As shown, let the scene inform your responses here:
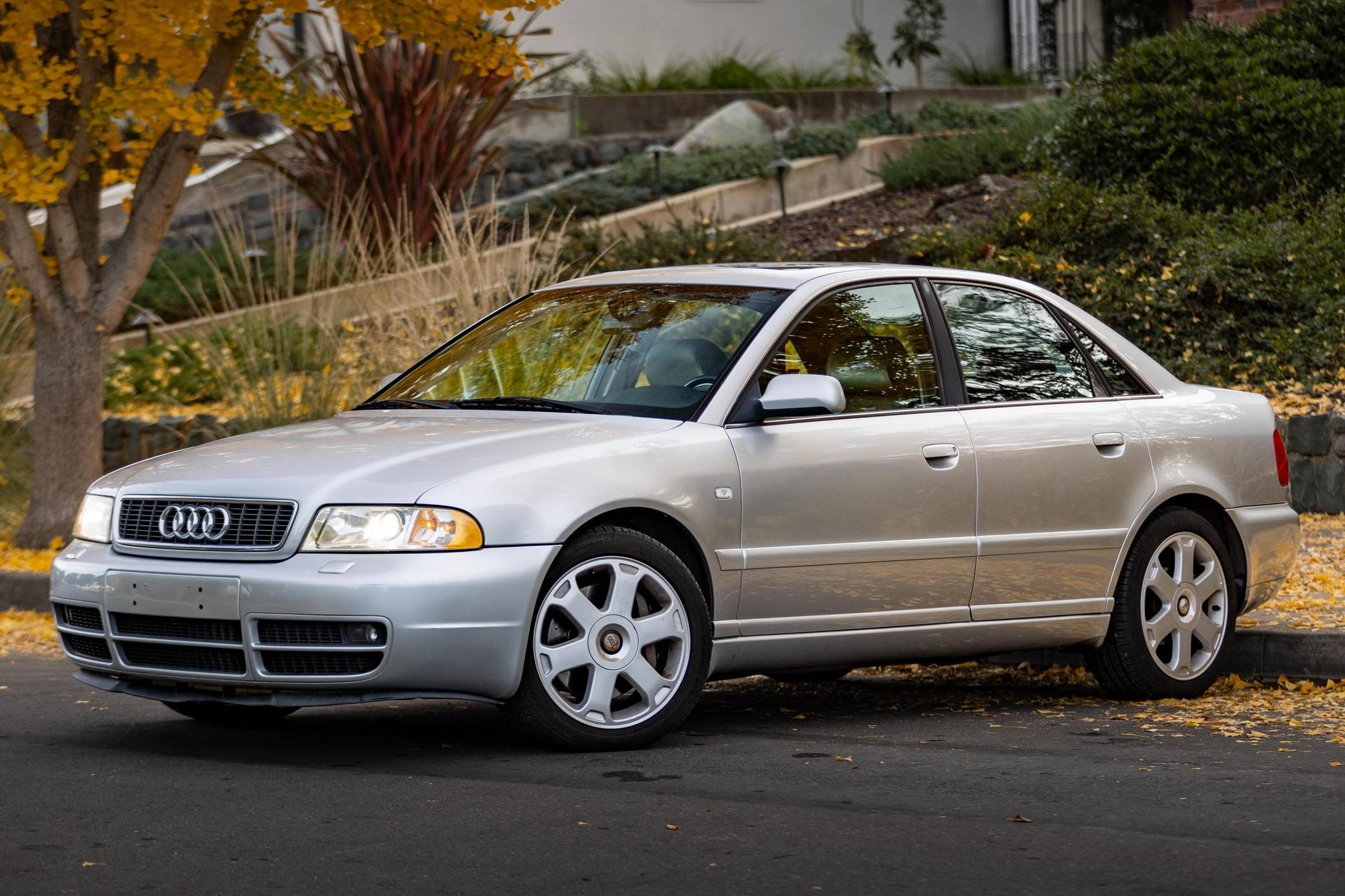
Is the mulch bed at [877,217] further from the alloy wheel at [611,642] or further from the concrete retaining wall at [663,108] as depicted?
the alloy wheel at [611,642]

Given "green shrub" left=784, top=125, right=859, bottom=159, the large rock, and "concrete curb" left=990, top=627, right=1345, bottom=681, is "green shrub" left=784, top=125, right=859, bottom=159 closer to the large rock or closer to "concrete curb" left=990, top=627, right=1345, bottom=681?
the large rock

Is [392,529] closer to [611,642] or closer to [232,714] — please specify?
[611,642]

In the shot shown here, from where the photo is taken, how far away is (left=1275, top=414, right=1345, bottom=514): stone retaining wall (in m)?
11.2

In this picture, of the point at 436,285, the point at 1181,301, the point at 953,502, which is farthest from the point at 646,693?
the point at 1181,301

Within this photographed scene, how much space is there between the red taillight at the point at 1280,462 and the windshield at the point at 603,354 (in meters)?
2.33

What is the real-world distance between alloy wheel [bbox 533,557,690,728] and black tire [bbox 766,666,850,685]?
143cm

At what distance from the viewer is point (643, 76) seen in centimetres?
2273

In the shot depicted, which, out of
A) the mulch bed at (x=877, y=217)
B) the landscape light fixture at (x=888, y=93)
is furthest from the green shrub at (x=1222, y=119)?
the landscape light fixture at (x=888, y=93)

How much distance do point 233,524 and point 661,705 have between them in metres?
1.40

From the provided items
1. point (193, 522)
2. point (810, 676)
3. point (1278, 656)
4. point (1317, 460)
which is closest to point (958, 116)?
point (1317, 460)

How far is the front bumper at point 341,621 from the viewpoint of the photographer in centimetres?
545

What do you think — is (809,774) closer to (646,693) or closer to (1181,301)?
(646,693)

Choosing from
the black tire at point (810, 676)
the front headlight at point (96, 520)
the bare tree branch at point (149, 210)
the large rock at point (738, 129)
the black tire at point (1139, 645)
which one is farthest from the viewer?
the large rock at point (738, 129)

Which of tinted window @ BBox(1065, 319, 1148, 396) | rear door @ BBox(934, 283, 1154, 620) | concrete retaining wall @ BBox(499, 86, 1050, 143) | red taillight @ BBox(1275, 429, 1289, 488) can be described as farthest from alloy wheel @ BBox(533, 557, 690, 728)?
concrete retaining wall @ BBox(499, 86, 1050, 143)
